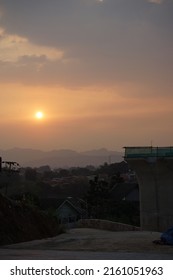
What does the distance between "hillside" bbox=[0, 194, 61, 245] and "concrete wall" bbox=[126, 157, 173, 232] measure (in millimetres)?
18294

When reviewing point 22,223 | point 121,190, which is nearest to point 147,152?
point 22,223

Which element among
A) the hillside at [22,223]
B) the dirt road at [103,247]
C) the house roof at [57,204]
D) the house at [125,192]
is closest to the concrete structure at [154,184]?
the house roof at [57,204]

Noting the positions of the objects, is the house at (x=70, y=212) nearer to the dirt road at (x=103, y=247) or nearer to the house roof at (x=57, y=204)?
the house roof at (x=57, y=204)

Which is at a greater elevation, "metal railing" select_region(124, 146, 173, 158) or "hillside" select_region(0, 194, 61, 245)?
"metal railing" select_region(124, 146, 173, 158)

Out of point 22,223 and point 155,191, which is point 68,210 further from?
point 22,223

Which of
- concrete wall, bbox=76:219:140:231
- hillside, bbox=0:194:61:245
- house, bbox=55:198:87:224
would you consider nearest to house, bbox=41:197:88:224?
house, bbox=55:198:87:224

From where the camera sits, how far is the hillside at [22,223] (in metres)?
18.2

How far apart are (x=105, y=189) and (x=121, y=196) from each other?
10755 mm

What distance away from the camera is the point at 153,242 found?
51.7ft

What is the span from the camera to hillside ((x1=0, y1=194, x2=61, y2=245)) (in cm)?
1820

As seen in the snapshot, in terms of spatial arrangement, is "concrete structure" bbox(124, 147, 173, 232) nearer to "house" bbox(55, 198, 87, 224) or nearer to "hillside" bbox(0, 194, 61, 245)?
"house" bbox(55, 198, 87, 224)

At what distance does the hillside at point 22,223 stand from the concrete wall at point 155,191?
60.0 feet
